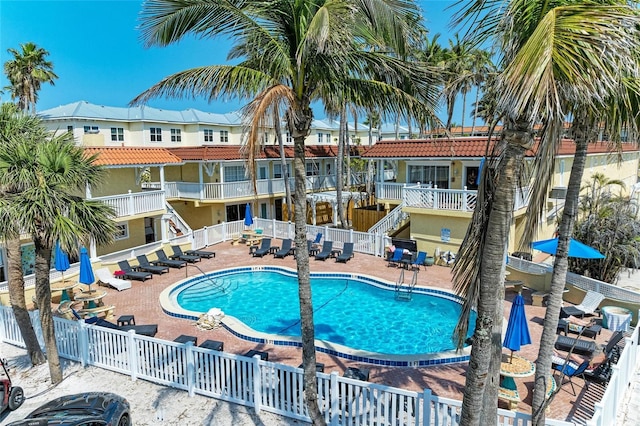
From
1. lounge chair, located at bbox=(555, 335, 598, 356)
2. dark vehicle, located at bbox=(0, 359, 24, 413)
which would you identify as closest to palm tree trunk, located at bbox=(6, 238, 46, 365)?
dark vehicle, located at bbox=(0, 359, 24, 413)

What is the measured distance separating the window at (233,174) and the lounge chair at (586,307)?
2276 cm

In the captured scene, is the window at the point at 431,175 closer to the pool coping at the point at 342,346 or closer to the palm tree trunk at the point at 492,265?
the pool coping at the point at 342,346

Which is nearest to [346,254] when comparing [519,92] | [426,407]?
[426,407]

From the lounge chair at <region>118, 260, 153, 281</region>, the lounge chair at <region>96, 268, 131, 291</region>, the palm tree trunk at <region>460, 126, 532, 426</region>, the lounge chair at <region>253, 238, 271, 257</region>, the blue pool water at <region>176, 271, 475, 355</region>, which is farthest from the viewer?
the lounge chair at <region>253, 238, 271, 257</region>

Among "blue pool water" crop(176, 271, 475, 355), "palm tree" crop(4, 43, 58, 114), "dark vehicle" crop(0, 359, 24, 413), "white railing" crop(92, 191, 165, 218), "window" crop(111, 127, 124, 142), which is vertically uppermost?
"palm tree" crop(4, 43, 58, 114)

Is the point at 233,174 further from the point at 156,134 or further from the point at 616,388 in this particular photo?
the point at 616,388

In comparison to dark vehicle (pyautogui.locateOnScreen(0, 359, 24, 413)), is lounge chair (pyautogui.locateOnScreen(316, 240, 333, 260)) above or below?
above

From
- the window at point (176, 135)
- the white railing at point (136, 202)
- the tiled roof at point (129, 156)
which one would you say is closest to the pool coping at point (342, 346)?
the white railing at point (136, 202)

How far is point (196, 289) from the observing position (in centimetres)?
1952

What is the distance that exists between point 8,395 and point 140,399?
8.74 ft

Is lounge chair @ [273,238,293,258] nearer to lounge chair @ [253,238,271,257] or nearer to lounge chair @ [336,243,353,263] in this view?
lounge chair @ [253,238,271,257]

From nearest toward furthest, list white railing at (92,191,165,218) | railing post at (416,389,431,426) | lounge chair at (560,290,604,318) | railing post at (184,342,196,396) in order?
railing post at (416,389,431,426), railing post at (184,342,196,396), lounge chair at (560,290,604,318), white railing at (92,191,165,218)

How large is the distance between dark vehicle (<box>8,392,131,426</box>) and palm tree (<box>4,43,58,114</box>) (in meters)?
37.2

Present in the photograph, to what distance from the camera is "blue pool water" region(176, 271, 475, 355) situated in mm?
14242
